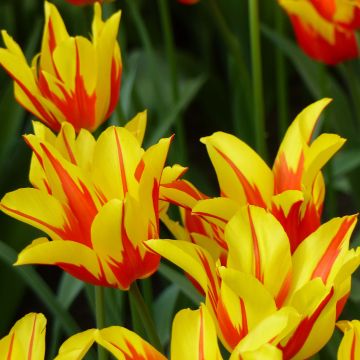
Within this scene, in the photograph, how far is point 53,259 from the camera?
0.78 m

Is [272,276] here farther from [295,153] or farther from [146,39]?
[146,39]

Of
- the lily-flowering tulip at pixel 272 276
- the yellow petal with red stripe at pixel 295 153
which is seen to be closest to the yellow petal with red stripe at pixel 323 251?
the lily-flowering tulip at pixel 272 276

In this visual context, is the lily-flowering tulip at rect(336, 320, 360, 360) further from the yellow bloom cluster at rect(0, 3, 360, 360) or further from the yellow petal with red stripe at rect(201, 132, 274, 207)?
the yellow petal with red stripe at rect(201, 132, 274, 207)

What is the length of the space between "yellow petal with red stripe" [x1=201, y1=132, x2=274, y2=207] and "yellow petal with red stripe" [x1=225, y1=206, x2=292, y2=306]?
0.09m

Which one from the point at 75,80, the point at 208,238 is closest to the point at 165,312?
the point at 75,80

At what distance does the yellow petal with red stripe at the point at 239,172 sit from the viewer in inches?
31.2

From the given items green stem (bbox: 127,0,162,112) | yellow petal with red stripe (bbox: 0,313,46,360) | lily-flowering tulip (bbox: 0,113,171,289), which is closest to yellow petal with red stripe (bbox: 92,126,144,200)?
lily-flowering tulip (bbox: 0,113,171,289)

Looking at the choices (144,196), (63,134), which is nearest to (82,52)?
(63,134)

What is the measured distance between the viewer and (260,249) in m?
0.69

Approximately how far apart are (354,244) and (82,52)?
38 centimetres

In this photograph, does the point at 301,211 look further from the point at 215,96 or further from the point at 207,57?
the point at 207,57

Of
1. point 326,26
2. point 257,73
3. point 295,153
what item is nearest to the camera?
point 295,153

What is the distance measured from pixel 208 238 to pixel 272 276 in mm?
142

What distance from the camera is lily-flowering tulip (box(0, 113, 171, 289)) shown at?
2.55ft
